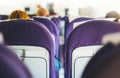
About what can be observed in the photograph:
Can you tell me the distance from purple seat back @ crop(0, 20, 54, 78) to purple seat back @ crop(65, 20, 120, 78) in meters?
0.17

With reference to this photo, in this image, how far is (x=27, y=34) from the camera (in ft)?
6.08

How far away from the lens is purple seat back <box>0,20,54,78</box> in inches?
71.4

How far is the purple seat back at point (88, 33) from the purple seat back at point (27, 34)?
167 millimetres

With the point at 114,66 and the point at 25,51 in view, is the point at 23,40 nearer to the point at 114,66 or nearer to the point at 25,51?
the point at 25,51

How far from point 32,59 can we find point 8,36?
8.6 inches

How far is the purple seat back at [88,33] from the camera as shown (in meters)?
1.92

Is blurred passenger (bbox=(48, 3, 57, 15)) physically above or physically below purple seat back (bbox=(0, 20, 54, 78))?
below

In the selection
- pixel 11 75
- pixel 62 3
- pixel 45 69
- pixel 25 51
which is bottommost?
pixel 62 3

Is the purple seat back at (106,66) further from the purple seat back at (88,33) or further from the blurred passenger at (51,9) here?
the blurred passenger at (51,9)

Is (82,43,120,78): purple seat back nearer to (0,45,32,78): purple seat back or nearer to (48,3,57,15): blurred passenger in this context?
(0,45,32,78): purple seat back

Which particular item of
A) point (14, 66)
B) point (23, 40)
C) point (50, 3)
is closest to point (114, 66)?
point (14, 66)

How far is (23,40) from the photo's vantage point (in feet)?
6.05

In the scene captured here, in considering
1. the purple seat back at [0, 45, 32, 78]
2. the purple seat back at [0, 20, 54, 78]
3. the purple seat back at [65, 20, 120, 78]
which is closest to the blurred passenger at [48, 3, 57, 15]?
the purple seat back at [65, 20, 120, 78]

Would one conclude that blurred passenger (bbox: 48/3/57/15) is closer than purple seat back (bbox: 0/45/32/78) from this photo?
No
